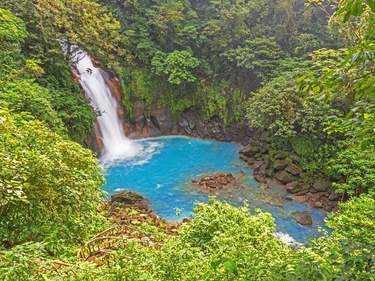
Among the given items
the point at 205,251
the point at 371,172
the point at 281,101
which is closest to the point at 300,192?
the point at 371,172

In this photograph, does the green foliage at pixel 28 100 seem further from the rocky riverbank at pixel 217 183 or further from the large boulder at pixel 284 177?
the large boulder at pixel 284 177

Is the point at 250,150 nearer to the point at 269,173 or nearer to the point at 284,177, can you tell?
the point at 269,173

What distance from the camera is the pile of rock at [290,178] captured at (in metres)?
13.8

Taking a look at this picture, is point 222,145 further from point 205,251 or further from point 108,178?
point 205,251

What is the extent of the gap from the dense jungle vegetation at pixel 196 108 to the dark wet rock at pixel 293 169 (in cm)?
46

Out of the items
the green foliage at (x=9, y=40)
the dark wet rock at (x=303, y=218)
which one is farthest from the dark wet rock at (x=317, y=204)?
the green foliage at (x=9, y=40)

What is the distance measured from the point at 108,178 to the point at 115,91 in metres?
5.82

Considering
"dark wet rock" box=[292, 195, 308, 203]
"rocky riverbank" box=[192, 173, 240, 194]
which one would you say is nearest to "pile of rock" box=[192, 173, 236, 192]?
"rocky riverbank" box=[192, 173, 240, 194]

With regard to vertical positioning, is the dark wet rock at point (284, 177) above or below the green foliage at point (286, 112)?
below

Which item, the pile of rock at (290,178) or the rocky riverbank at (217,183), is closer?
the pile of rock at (290,178)

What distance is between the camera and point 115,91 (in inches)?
763

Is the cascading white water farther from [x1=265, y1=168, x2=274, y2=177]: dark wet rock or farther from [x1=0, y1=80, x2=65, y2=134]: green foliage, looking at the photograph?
[x1=265, y1=168, x2=274, y2=177]: dark wet rock

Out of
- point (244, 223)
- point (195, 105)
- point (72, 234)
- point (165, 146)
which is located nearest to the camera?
point (72, 234)

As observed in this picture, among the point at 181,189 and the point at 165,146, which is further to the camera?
the point at 165,146
